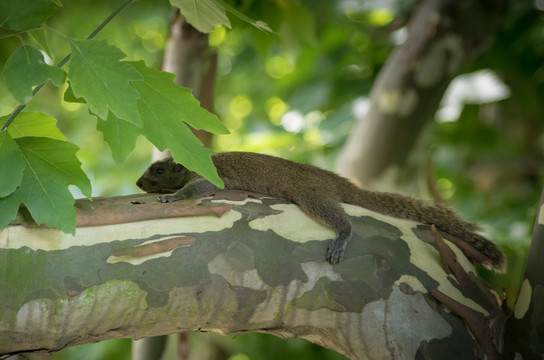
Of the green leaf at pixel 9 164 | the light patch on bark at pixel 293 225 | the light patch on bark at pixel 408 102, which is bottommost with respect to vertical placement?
the green leaf at pixel 9 164

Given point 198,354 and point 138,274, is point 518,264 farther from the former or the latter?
Result: point 138,274

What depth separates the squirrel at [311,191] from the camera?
2.57 m

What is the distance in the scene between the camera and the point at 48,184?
166cm

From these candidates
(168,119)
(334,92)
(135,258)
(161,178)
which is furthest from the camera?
(334,92)

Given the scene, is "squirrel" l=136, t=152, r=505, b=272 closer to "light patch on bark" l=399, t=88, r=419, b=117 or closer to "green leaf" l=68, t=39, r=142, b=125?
"green leaf" l=68, t=39, r=142, b=125

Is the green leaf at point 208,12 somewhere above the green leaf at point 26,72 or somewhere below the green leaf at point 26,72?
above

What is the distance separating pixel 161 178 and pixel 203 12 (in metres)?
1.51

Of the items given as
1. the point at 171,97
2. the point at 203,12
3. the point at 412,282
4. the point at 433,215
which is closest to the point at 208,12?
the point at 203,12

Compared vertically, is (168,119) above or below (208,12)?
below

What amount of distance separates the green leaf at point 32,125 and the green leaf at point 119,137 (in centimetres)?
33

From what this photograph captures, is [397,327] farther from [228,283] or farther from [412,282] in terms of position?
[228,283]

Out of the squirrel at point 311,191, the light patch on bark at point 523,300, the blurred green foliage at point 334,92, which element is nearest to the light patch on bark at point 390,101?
the blurred green foliage at point 334,92

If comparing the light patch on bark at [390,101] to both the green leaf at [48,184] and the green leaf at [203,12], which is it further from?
the green leaf at [48,184]

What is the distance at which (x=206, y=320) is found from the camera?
77.6 inches
